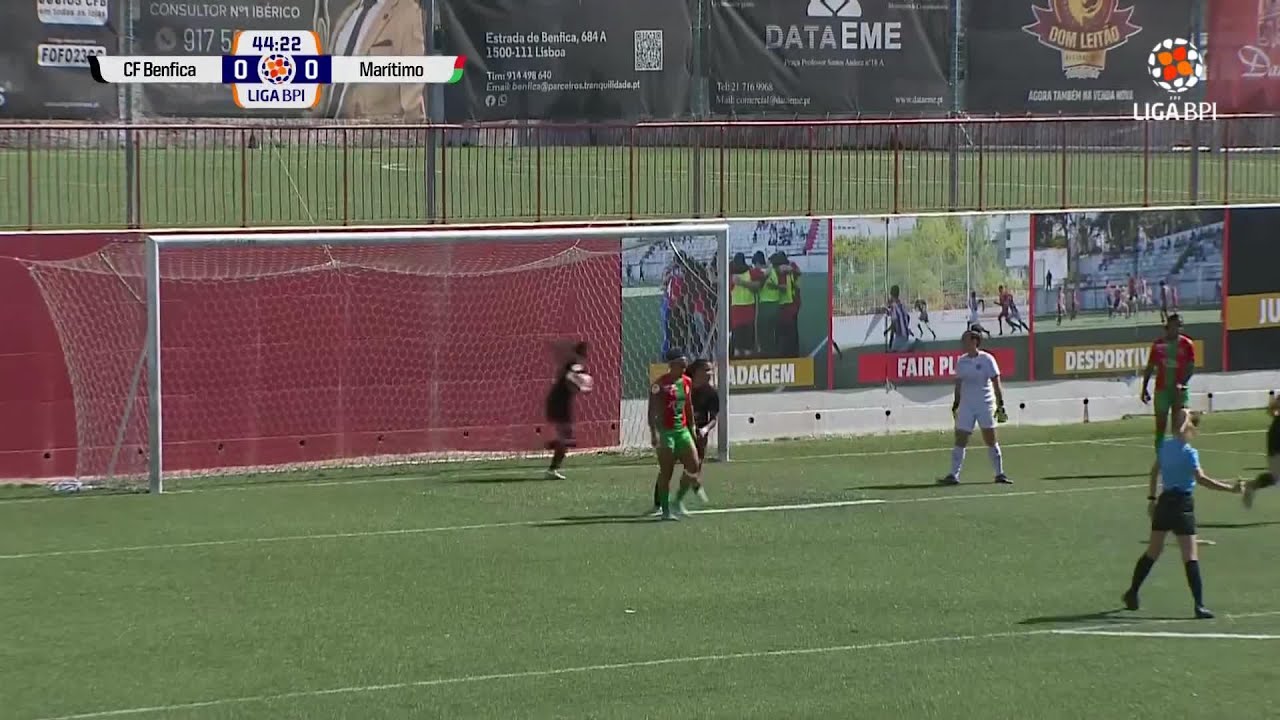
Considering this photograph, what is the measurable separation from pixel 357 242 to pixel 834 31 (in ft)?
33.7

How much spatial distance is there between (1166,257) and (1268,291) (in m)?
2.03

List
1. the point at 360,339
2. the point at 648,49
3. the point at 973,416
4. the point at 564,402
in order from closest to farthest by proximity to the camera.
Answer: the point at 973,416
the point at 564,402
the point at 360,339
the point at 648,49

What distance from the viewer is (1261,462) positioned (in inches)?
977

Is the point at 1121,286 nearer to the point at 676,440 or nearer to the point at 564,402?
the point at 564,402

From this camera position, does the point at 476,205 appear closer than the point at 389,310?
No

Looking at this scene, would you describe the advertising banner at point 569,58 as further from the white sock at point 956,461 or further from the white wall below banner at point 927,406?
the white sock at point 956,461

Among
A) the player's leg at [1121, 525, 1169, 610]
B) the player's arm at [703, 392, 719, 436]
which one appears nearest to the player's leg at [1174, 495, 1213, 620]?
the player's leg at [1121, 525, 1169, 610]

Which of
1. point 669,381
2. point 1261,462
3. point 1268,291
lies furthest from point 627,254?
point 1268,291

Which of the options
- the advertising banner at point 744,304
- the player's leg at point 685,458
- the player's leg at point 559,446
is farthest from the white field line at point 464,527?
the advertising banner at point 744,304

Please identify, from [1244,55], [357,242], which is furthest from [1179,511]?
[1244,55]

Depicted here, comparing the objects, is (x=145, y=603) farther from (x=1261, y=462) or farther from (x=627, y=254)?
(x=1261, y=462)

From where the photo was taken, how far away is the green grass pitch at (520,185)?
26.6 m

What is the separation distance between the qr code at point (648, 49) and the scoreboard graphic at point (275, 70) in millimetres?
3884

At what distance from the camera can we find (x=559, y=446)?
23734 millimetres
